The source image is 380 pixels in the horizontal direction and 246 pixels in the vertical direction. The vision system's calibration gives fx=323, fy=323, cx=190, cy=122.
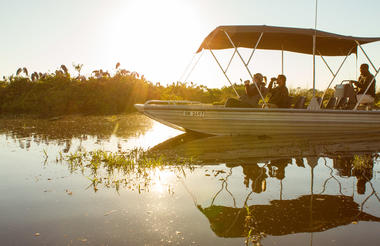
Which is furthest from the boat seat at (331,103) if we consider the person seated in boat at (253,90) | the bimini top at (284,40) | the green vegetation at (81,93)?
the green vegetation at (81,93)

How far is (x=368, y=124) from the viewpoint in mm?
11250

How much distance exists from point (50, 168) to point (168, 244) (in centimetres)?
406

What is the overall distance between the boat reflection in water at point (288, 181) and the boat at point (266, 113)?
0.95m

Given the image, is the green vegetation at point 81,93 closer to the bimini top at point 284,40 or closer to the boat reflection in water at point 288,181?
the bimini top at point 284,40

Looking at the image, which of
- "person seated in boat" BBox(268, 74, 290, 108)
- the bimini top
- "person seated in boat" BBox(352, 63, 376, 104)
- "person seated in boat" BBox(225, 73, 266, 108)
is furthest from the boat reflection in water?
the bimini top

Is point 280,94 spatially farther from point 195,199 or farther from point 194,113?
point 195,199

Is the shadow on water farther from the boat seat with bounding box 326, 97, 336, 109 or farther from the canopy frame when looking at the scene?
the canopy frame

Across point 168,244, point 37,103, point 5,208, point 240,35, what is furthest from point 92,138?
point 37,103

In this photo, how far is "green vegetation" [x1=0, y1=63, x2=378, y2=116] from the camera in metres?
25.0

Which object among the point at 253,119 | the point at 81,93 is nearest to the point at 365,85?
the point at 253,119

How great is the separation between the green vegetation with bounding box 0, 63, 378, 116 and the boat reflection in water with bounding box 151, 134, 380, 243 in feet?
52.6

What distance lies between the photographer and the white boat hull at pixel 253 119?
400 inches

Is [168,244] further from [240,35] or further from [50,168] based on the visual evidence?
[240,35]

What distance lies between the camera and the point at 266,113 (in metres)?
10.1
